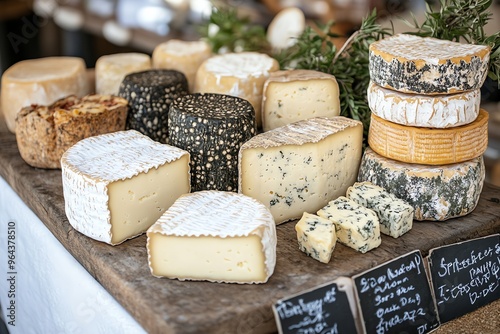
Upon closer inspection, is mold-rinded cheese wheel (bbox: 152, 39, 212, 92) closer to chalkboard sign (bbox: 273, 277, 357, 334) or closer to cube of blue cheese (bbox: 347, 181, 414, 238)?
cube of blue cheese (bbox: 347, 181, 414, 238)

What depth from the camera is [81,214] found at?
1.72m

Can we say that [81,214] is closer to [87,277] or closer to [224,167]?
[87,277]

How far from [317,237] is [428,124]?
1.53 ft

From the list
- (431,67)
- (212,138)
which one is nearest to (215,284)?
(212,138)

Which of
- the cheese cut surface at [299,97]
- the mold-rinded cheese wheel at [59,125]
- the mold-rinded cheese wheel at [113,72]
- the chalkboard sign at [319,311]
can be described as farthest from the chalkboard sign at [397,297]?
the mold-rinded cheese wheel at [113,72]

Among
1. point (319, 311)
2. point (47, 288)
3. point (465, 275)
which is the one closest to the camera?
point (319, 311)

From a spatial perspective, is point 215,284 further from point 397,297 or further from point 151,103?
point 151,103

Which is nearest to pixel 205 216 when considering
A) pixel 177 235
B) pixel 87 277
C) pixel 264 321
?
pixel 177 235

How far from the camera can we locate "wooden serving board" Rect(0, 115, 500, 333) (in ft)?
4.63

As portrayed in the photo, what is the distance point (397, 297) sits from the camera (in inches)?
61.6

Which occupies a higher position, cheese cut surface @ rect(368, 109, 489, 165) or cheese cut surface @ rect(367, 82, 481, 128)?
cheese cut surface @ rect(367, 82, 481, 128)

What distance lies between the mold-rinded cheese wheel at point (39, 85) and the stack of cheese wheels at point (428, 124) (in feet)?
4.03

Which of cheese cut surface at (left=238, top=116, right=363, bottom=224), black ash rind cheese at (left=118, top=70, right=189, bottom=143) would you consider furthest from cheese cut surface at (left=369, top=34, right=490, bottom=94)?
black ash rind cheese at (left=118, top=70, right=189, bottom=143)

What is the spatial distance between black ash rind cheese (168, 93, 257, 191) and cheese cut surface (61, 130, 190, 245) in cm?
7
